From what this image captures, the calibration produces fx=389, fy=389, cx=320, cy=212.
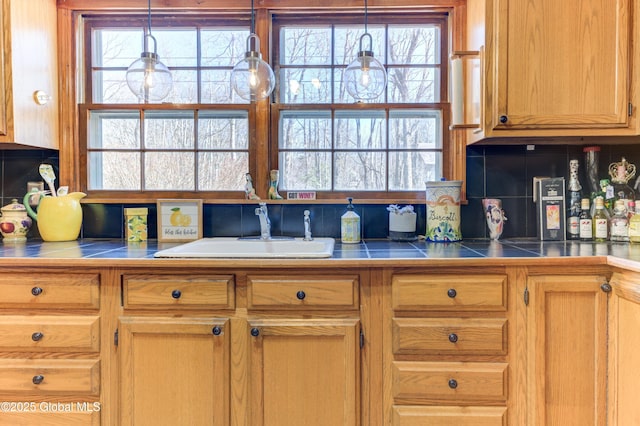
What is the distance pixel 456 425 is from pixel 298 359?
60 cm

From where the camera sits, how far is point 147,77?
169 cm

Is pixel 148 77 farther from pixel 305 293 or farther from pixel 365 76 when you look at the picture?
pixel 305 293

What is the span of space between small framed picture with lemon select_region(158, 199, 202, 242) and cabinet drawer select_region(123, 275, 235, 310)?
55cm

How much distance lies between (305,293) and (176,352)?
0.51m

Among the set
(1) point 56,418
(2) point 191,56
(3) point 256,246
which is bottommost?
(1) point 56,418

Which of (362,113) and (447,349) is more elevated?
(362,113)

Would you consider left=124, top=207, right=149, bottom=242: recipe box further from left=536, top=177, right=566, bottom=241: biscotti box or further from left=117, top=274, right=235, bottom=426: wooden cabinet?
left=536, top=177, right=566, bottom=241: biscotti box

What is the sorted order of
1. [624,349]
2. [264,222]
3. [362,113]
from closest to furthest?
[624,349]
[264,222]
[362,113]

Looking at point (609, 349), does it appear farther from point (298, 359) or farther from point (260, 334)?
point (260, 334)

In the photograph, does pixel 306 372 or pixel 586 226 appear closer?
pixel 306 372

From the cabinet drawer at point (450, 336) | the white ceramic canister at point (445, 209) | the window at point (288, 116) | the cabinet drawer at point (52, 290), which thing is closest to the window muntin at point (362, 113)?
the window at point (288, 116)

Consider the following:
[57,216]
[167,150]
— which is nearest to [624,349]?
[167,150]

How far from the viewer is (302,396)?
1385mm

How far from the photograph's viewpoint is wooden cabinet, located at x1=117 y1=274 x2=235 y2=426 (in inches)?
54.8
